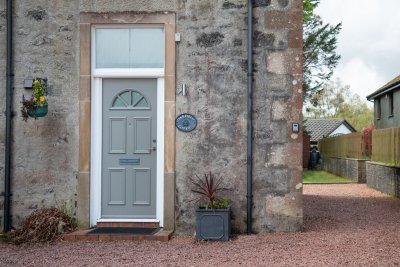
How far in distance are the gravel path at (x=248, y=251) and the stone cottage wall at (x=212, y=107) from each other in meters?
0.69

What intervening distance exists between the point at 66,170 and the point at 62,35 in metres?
2.19

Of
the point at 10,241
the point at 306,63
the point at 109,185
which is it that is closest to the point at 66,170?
the point at 109,185

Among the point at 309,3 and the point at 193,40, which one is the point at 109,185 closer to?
the point at 193,40

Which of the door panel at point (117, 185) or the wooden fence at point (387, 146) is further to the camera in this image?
the wooden fence at point (387, 146)

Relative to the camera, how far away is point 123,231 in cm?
839

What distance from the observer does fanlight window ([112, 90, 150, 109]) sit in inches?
347

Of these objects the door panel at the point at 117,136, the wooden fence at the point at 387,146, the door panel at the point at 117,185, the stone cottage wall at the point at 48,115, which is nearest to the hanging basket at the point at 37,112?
the stone cottage wall at the point at 48,115

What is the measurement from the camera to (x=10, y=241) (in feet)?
26.6

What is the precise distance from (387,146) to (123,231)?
33.0 feet

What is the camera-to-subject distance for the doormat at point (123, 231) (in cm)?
823

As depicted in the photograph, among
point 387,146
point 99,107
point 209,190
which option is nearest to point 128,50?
point 99,107

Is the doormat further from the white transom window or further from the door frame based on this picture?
the white transom window

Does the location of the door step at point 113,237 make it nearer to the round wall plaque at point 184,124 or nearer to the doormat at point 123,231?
the doormat at point 123,231

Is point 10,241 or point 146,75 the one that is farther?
point 146,75
